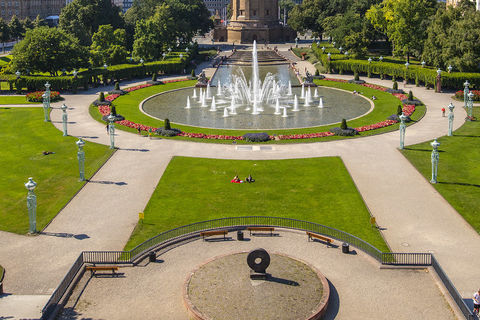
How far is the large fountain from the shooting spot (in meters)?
65.9

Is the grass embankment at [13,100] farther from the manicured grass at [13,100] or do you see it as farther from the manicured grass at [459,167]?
the manicured grass at [459,167]

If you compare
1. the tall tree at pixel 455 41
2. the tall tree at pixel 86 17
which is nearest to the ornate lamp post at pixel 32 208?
the tall tree at pixel 455 41

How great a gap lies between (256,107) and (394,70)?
3097 cm

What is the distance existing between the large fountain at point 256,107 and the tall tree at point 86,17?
5024cm

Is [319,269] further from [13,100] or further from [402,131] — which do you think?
[13,100]

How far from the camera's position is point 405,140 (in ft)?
186

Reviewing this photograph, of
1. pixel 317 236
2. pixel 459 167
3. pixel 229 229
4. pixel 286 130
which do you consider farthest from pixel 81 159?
pixel 459 167

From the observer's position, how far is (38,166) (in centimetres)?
5003

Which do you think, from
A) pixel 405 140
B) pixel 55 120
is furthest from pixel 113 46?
pixel 405 140

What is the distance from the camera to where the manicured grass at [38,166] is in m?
40.0

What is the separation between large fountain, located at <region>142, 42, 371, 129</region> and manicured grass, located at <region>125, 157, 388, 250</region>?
14844mm

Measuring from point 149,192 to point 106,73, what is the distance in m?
56.0

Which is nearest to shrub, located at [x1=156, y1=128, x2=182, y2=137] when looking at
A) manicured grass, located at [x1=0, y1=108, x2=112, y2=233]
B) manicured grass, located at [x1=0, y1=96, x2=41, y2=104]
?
manicured grass, located at [x1=0, y1=108, x2=112, y2=233]

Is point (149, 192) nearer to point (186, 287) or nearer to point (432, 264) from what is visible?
point (186, 287)
